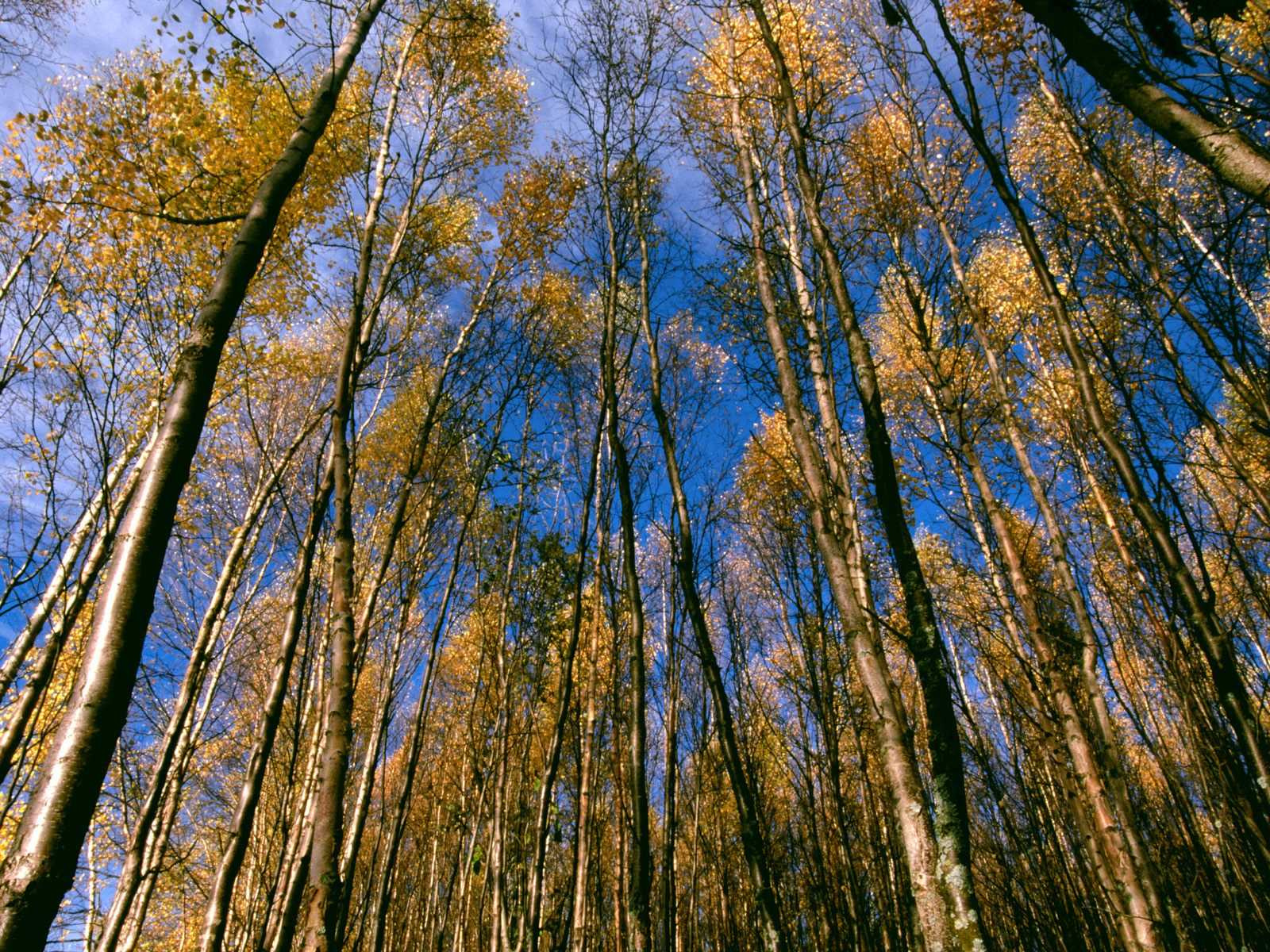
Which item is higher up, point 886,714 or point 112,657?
point 886,714

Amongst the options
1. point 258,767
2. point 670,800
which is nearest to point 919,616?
point 670,800

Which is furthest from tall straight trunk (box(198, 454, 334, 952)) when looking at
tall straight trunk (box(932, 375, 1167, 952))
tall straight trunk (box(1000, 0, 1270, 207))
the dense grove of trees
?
tall straight trunk (box(932, 375, 1167, 952))

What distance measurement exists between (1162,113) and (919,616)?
2.02 m

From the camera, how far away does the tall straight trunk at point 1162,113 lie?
1.82m

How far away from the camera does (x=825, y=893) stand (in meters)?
5.05

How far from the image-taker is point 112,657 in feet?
4.04

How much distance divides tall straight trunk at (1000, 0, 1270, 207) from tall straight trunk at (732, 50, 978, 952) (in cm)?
155

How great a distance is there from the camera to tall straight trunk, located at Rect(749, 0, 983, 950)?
1.93 m

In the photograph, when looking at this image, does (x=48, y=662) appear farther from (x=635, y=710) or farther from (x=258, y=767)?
(x=635, y=710)

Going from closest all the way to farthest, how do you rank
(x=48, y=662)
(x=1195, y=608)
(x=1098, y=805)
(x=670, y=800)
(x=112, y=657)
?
1. (x=112, y=657)
2. (x=1195, y=608)
3. (x=1098, y=805)
4. (x=48, y=662)
5. (x=670, y=800)

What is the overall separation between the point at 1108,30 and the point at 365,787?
19.6ft

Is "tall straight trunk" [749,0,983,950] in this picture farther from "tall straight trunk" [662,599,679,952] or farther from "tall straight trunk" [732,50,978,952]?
"tall straight trunk" [662,599,679,952]

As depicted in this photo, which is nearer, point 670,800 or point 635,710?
point 635,710

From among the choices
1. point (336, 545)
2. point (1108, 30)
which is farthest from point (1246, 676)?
point (336, 545)
